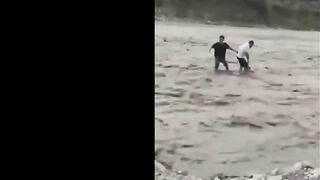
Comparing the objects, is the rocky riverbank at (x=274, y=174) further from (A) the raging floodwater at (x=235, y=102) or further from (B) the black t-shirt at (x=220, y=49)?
(B) the black t-shirt at (x=220, y=49)

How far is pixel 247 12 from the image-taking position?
4.21 ft

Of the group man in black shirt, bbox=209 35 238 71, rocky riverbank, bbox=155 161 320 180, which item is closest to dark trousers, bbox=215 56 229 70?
man in black shirt, bbox=209 35 238 71

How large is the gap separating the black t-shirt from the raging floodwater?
0.04ft

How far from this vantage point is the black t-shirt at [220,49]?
1.26m

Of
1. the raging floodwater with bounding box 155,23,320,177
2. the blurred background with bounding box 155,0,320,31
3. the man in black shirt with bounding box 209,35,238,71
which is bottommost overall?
the raging floodwater with bounding box 155,23,320,177

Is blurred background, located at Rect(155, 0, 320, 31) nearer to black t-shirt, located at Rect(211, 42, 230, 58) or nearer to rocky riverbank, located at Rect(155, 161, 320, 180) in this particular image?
black t-shirt, located at Rect(211, 42, 230, 58)

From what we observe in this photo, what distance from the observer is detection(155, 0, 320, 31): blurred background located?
1.22 metres

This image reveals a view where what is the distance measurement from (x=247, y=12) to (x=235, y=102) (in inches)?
9.6

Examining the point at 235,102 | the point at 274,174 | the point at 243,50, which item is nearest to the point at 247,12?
the point at 243,50

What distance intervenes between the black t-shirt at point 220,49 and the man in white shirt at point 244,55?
1.5 inches

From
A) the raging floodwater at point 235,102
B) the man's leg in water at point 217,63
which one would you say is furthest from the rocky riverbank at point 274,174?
the man's leg in water at point 217,63

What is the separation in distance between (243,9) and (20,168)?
27.3 inches

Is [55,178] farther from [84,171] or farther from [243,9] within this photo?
[243,9]

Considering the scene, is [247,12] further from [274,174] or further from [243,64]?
[274,174]
